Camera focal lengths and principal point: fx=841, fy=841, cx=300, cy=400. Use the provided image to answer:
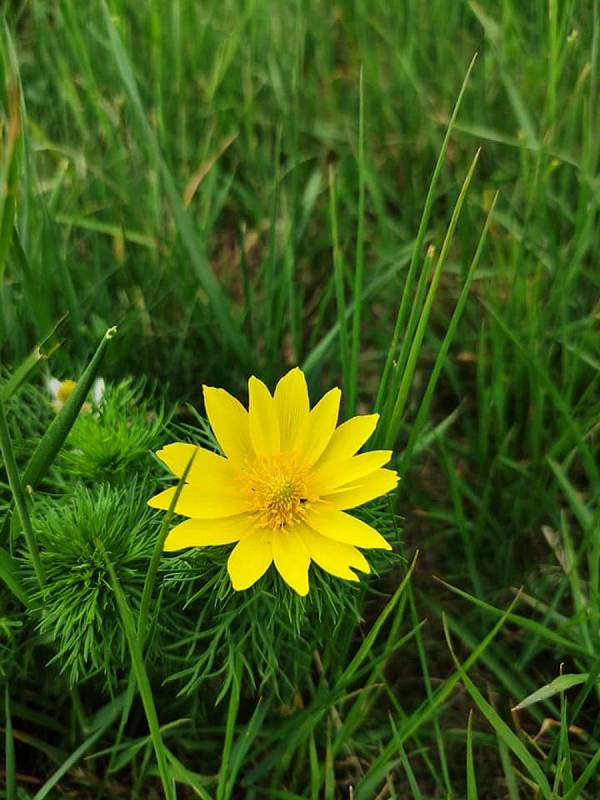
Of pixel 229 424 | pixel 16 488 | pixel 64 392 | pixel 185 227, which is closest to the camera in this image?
pixel 16 488

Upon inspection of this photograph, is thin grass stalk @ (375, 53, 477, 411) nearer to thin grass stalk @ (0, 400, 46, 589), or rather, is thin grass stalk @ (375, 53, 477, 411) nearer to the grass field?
the grass field

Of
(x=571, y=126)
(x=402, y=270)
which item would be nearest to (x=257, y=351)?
(x=402, y=270)

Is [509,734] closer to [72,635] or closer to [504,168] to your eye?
[72,635]

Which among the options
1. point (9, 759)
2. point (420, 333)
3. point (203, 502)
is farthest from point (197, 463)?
point (9, 759)

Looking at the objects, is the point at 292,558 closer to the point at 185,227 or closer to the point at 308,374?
the point at 308,374

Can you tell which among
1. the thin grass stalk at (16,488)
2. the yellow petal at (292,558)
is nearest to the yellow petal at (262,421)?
the yellow petal at (292,558)

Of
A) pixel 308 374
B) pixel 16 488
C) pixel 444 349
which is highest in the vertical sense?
pixel 308 374

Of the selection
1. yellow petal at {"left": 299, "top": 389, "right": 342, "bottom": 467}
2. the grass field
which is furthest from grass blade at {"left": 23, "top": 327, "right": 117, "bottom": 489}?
yellow petal at {"left": 299, "top": 389, "right": 342, "bottom": 467}
